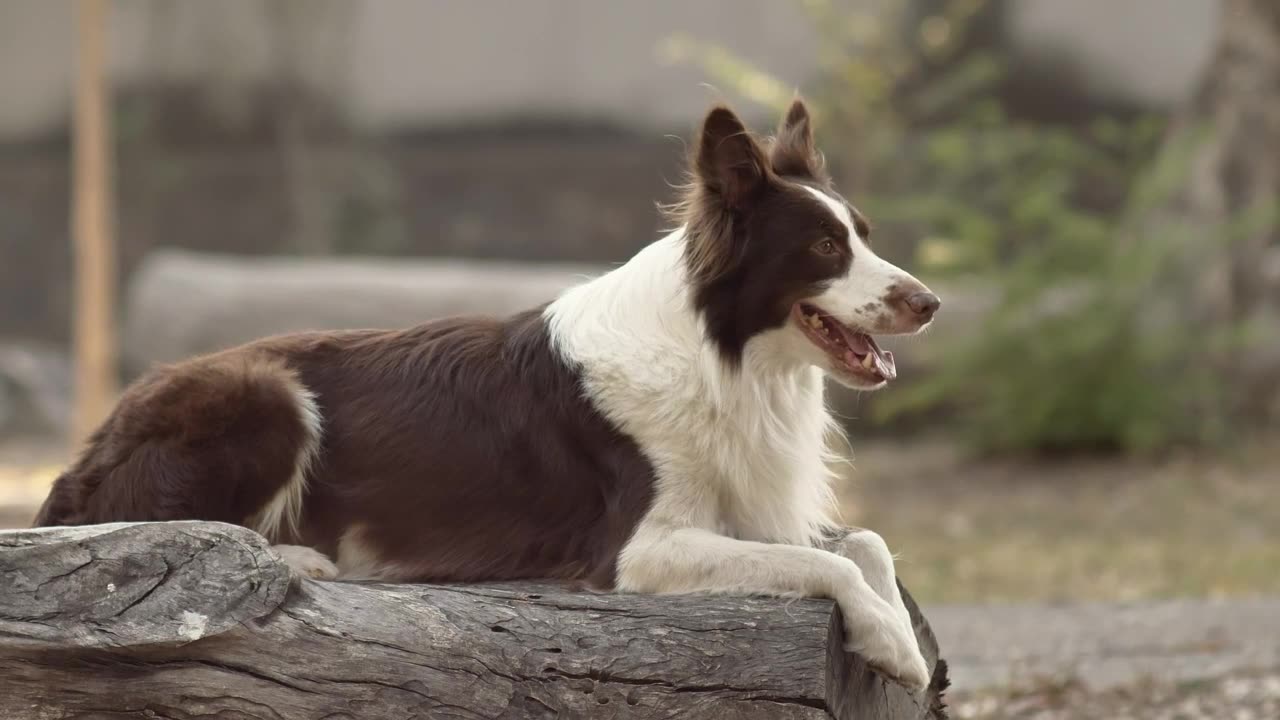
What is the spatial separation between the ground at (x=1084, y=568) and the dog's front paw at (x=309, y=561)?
2542 mm

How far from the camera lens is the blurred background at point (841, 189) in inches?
398

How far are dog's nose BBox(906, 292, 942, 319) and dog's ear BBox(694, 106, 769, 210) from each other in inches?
17.7

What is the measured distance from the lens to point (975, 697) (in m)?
5.30

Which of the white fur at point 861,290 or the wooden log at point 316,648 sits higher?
the white fur at point 861,290

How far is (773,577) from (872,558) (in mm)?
460

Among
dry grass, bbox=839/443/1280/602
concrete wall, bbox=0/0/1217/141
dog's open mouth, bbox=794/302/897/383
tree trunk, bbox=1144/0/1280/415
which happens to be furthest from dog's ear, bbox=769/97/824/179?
concrete wall, bbox=0/0/1217/141

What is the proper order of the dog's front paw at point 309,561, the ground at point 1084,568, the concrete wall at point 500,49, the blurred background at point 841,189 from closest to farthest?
the dog's front paw at point 309,561 → the ground at point 1084,568 → the blurred background at point 841,189 → the concrete wall at point 500,49

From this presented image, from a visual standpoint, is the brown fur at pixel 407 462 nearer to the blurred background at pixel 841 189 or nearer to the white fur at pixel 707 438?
the white fur at pixel 707 438

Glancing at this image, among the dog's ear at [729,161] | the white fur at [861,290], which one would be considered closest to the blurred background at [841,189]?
the white fur at [861,290]

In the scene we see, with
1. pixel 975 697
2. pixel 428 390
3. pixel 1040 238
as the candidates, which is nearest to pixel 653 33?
pixel 1040 238

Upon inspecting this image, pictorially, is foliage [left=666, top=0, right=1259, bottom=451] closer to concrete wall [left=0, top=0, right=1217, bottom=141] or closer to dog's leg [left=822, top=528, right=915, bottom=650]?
concrete wall [left=0, top=0, right=1217, bottom=141]

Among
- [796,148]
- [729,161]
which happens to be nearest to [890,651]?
[729,161]

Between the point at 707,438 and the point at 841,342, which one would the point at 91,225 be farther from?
the point at 841,342

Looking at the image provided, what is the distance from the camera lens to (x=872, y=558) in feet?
11.9
